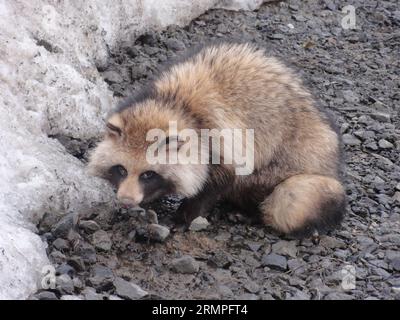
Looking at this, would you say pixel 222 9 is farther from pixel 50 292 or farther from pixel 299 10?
pixel 50 292

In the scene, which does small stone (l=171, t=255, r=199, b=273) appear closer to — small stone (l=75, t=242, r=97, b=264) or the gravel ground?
the gravel ground

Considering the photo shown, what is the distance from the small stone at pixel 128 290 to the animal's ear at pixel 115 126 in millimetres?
1254

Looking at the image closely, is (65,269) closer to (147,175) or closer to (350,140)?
(147,175)

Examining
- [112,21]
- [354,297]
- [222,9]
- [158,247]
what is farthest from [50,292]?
[222,9]

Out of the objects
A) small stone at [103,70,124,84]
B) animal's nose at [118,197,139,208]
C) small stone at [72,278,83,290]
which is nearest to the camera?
small stone at [72,278,83,290]

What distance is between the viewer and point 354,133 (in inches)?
331

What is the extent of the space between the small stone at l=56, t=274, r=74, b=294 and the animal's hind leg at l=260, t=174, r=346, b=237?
2098mm

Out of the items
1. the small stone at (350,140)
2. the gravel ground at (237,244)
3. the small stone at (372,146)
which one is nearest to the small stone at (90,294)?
the gravel ground at (237,244)

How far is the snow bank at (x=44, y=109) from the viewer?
5523mm

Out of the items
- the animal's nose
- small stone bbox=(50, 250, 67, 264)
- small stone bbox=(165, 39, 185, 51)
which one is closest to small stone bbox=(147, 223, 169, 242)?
the animal's nose

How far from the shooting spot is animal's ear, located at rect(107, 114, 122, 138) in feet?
19.5

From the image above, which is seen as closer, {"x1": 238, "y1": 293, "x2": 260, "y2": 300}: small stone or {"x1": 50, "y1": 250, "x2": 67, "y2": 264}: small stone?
{"x1": 238, "y1": 293, "x2": 260, "y2": 300}: small stone

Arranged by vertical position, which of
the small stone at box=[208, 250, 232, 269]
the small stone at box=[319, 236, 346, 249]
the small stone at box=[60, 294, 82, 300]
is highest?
the small stone at box=[60, 294, 82, 300]

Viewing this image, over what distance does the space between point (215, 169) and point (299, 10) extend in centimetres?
541
